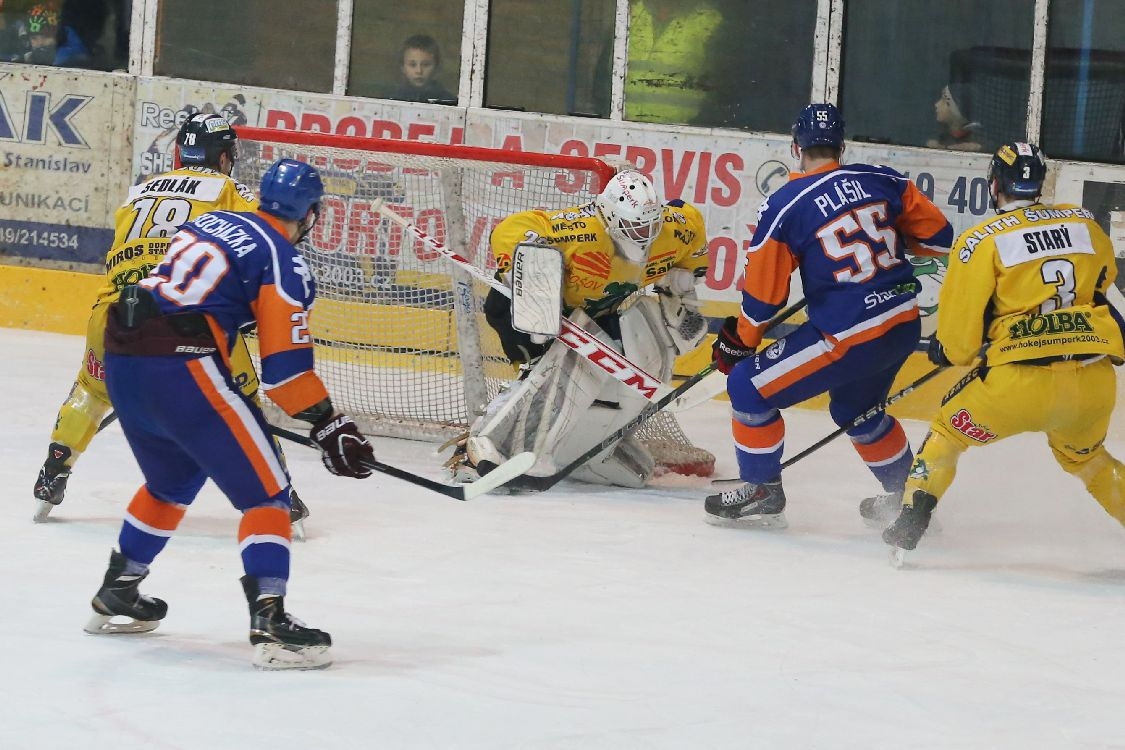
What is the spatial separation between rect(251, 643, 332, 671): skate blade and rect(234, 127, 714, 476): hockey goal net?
2598 mm

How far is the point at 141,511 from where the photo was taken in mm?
3160

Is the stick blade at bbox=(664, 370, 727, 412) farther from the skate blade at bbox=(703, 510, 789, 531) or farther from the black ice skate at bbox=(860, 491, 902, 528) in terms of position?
the black ice skate at bbox=(860, 491, 902, 528)

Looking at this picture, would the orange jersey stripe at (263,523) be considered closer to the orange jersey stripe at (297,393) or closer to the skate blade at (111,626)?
the orange jersey stripe at (297,393)

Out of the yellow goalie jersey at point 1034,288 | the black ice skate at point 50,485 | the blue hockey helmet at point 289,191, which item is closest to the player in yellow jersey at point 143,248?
the black ice skate at point 50,485

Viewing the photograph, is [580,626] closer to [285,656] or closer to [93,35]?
[285,656]

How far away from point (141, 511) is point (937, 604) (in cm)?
187

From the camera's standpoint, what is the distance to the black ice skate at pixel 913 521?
403 cm

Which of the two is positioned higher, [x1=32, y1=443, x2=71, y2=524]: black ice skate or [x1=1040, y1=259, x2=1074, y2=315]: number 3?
[x1=1040, y1=259, x2=1074, y2=315]: number 3

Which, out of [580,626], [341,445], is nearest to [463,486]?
[580,626]

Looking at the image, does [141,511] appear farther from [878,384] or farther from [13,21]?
[13,21]

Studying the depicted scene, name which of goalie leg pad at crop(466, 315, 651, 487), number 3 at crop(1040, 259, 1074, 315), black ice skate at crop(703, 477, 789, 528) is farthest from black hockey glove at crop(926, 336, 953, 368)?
goalie leg pad at crop(466, 315, 651, 487)

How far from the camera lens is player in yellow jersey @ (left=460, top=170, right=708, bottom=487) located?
500cm

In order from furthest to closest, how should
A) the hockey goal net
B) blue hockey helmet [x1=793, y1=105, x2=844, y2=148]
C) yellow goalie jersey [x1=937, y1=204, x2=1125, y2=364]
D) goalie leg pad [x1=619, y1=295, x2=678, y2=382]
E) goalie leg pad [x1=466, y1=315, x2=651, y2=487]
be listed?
the hockey goal net < goalie leg pad [x1=619, y1=295, x2=678, y2=382] < goalie leg pad [x1=466, y1=315, x2=651, y2=487] < blue hockey helmet [x1=793, y1=105, x2=844, y2=148] < yellow goalie jersey [x1=937, y1=204, x2=1125, y2=364]

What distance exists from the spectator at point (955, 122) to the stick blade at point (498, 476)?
389 cm
